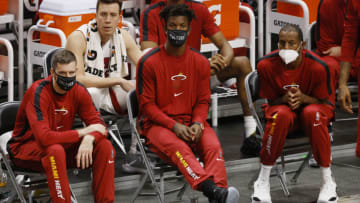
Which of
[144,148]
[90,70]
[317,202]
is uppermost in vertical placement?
[90,70]

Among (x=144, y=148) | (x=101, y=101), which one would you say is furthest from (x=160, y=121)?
(x=101, y=101)

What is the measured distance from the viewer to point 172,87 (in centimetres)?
562

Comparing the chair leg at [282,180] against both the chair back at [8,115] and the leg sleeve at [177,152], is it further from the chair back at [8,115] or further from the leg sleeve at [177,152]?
the chair back at [8,115]

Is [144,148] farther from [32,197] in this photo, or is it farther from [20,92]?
[20,92]

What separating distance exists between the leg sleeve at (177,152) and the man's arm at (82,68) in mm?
716

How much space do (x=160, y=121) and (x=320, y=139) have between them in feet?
3.67

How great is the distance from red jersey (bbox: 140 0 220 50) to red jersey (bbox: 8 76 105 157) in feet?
3.80

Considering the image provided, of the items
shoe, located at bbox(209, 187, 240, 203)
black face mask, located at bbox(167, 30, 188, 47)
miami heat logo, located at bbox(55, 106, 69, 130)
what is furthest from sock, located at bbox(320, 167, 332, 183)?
miami heat logo, located at bbox(55, 106, 69, 130)

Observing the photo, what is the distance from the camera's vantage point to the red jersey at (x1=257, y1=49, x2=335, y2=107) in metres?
5.87

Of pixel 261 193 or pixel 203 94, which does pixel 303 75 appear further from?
pixel 261 193

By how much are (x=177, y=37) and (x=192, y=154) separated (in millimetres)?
805

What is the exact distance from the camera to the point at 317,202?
5.79m

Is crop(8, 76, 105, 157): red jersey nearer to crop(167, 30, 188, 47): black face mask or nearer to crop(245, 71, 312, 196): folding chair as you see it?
crop(167, 30, 188, 47): black face mask

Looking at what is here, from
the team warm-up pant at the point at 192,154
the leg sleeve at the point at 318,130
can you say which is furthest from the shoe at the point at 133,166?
the leg sleeve at the point at 318,130
